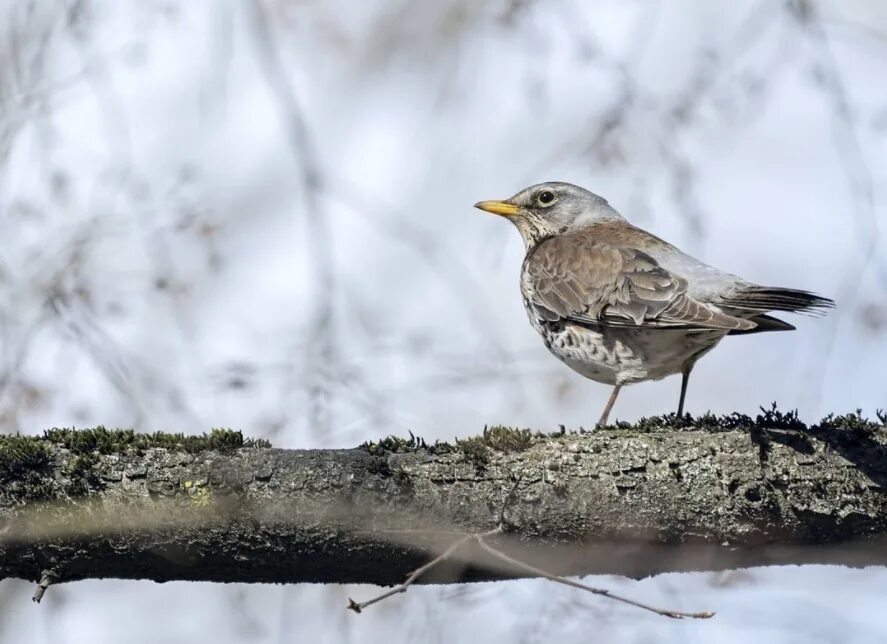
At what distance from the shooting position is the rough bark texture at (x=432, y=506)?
3.39 meters

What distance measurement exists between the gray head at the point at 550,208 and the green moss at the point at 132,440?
425 cm

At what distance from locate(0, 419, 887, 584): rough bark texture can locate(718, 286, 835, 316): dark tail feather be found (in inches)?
41.8

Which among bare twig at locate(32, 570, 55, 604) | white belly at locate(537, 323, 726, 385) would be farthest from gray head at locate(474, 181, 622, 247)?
bare twig at locate(32, 570, 55, 604)

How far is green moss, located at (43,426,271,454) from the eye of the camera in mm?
3570

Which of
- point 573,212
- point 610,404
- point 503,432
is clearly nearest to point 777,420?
point 503,432

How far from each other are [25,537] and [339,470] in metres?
1.10

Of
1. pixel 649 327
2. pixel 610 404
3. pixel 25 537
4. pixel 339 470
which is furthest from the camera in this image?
pixel 610 404

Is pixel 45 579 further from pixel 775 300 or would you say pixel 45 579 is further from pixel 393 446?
pixel 775 300

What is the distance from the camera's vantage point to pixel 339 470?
11.7ft

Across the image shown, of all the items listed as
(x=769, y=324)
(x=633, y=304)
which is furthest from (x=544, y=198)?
(x=769, y=324)

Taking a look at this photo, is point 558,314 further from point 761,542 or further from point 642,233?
A: point 761,542

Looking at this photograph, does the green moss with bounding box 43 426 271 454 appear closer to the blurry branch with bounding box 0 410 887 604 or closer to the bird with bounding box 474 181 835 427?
the blurry branch with bounding box 0 410 887 604

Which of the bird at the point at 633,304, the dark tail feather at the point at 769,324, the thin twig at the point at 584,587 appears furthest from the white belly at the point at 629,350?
the thin twig at the point at 584,587

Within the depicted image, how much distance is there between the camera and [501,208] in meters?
7.69
